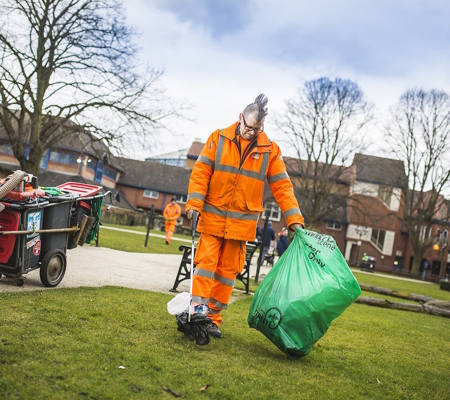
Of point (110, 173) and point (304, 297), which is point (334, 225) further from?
point (304, 297)

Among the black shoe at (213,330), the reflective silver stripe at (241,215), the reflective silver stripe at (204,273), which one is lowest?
the black shoe at (213,330)

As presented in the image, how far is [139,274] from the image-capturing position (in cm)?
849

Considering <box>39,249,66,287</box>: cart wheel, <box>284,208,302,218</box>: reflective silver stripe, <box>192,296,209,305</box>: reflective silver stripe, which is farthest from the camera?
<box>39,249,66,287</box>: cart wheel

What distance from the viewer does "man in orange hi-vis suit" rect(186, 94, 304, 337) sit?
4.39 metres

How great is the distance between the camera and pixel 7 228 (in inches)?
201

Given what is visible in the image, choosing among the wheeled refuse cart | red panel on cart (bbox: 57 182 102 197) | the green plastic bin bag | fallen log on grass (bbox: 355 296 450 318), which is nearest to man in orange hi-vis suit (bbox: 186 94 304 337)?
the green plastic bin bag

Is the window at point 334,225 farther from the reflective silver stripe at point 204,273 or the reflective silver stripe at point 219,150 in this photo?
the reflective silver stripe at point 204,273

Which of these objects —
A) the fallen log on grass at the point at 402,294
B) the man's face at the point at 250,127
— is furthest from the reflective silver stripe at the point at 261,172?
the fallen log on grass at the point at 402,294

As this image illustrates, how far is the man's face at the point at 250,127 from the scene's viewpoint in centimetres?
445

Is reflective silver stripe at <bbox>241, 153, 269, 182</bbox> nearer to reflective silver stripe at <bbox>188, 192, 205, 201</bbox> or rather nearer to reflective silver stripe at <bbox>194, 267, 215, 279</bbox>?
reflective silver stripe at <bbox>188, 192, 205, 201</bbox>

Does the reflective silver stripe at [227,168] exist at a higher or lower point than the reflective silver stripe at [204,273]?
higher

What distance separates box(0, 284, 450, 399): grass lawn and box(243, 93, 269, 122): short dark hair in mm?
2034

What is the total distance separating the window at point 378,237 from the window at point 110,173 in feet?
87.2

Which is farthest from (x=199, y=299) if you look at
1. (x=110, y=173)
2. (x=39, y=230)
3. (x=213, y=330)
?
(x=110, y=173)
